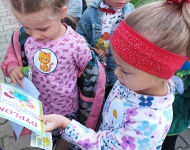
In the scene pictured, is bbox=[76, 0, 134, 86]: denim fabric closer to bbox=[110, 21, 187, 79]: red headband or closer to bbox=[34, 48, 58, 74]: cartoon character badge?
bbox=[34, 48, 58, 74]: cartoon character badge

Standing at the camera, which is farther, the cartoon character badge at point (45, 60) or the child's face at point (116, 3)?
the child's face at point (116, 3)

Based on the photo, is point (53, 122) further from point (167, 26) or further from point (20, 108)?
point (167, 26)

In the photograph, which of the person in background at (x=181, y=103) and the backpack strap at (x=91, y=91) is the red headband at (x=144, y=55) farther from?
the backpack strap at (x=91, y=91)

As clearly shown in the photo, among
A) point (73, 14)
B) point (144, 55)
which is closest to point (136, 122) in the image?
point (144, 55)

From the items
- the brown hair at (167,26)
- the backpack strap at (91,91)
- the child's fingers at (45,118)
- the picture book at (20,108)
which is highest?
the brown hair at (167,26)

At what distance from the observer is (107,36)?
1.94m

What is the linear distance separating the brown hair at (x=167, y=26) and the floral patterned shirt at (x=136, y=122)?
9.8 inches

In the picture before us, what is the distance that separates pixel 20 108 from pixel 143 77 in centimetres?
56

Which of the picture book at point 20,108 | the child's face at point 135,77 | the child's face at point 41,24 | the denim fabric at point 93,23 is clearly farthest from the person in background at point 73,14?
the child's face at point 135,77

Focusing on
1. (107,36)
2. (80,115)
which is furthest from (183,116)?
(107,36)

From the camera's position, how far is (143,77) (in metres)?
1.08

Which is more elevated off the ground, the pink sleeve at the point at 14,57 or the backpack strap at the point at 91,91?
the pink sleeve at the point at 14,57

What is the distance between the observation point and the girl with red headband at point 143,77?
1.02 m

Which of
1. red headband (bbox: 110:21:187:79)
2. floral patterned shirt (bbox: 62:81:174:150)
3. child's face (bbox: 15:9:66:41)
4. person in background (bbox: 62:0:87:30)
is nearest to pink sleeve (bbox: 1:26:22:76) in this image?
child's face (bbox: 15:9:66:41)
